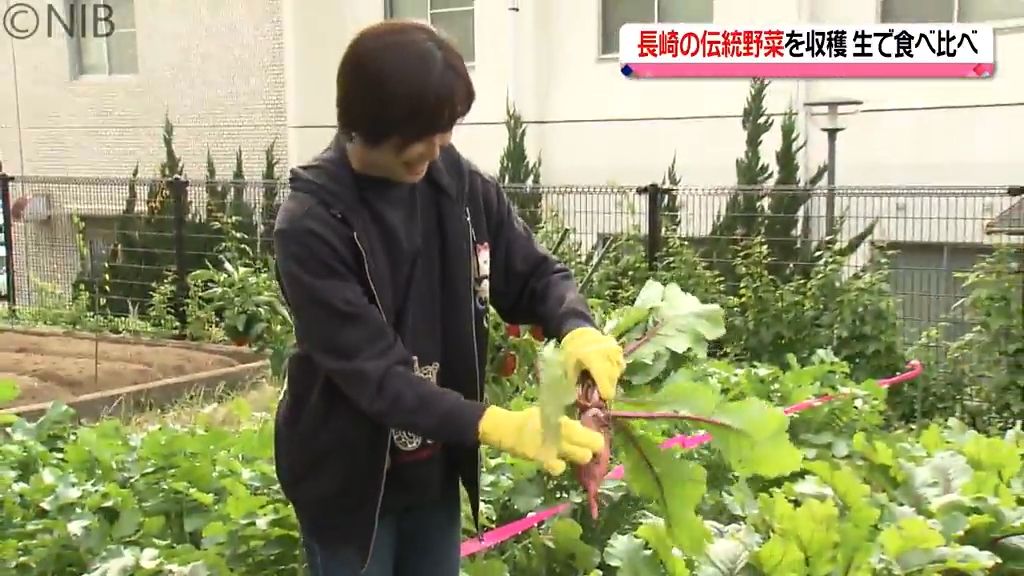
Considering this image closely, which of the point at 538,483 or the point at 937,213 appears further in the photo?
the point at 937,213

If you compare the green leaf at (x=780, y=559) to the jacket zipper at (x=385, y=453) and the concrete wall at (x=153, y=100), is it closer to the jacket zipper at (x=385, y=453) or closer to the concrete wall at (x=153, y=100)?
the jacket zipper at (x=385, y=453)

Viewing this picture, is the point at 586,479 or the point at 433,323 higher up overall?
the point at 433,323

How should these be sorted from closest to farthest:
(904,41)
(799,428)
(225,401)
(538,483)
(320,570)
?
1. (320,570)
2. (538,483)
3. (799,428)
4. (225,401)
5. (904,41)

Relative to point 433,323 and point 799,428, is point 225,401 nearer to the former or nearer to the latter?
point 799,428

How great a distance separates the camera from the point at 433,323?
6.14ft

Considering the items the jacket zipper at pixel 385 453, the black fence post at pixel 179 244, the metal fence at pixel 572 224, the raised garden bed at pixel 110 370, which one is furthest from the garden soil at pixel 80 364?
the jacket zipper at pixel 385 453

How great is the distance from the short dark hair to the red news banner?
7531mm

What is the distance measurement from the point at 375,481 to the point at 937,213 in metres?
5.94

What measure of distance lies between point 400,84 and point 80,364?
5677 mm

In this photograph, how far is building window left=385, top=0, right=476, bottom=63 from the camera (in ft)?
36.2

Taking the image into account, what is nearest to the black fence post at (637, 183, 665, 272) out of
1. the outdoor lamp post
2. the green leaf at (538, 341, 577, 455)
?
the outdoor lamp post

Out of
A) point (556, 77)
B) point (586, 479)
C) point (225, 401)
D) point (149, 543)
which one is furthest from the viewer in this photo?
point (556, 77)

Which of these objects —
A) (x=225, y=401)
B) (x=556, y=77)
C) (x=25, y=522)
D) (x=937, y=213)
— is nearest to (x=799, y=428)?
(x=25, y=522)

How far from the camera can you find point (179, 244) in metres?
8.78
